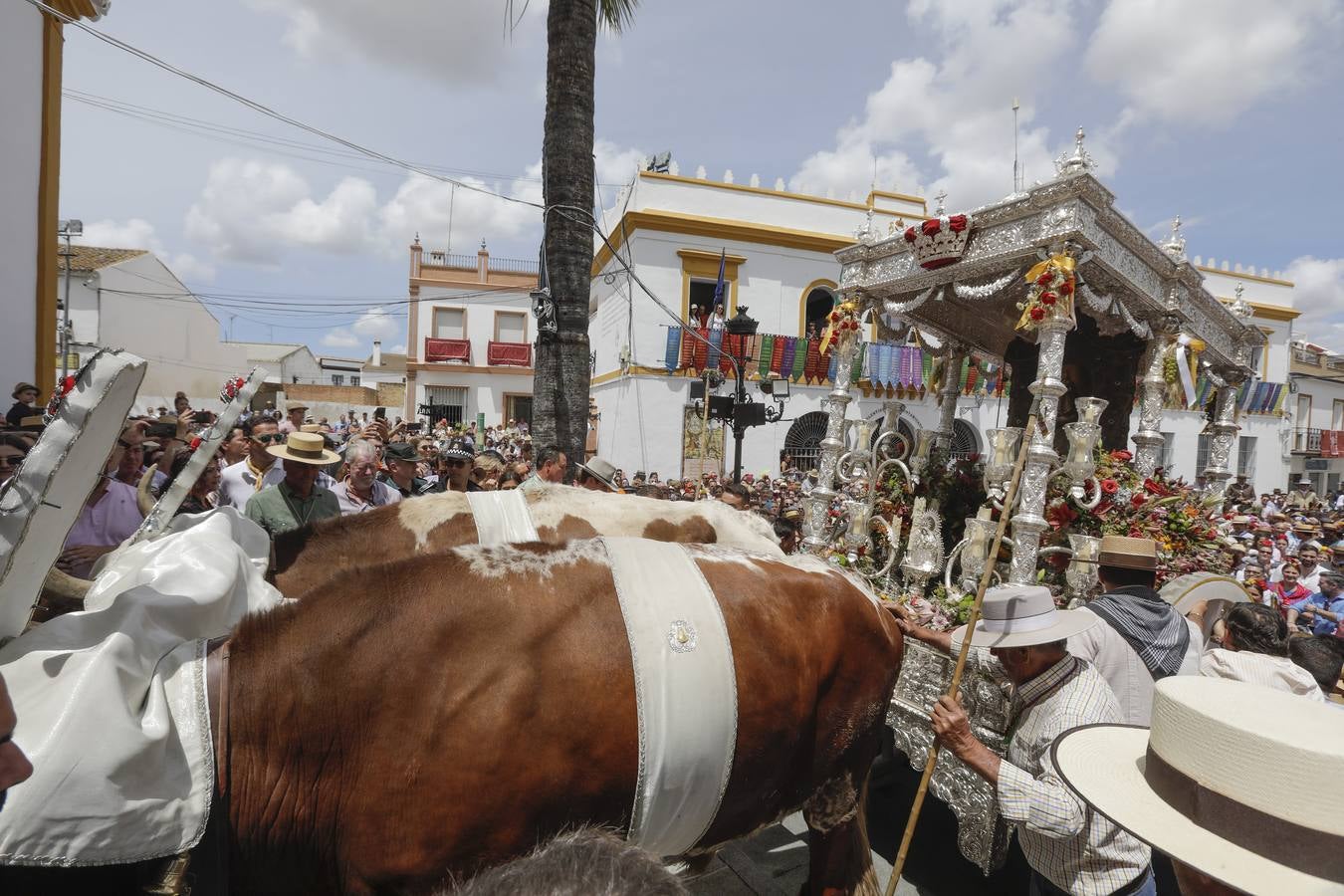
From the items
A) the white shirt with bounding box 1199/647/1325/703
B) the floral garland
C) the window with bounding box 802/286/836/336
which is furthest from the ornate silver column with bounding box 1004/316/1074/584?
the window with bounding box 802/286/836/336

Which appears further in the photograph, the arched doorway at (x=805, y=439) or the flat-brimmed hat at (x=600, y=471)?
the arched doorway at (x=805, y=439)

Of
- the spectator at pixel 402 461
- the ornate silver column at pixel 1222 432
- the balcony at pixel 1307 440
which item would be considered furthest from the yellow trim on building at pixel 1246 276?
the spectator at pixel 402 461

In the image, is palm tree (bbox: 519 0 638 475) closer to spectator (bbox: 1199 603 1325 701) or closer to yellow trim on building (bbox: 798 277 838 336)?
spectator (bbox: 1199 603 1325 701)

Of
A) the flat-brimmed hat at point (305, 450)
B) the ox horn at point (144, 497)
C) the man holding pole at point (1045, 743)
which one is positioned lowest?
the man holding pole at point (1045, 743)

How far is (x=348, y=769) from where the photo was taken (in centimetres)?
165

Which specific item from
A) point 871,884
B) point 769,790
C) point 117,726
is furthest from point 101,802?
point 871,884

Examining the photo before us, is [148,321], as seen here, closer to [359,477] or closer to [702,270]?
[702,270]

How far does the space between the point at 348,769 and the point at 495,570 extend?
0.60m

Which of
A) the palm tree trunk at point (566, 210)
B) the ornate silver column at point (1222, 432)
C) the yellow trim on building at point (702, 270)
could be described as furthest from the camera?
the yellow trim on building at point (702, 270)

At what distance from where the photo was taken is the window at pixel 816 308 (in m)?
18.5

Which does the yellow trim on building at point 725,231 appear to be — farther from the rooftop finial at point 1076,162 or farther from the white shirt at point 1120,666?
the white shirt at point 1120,666

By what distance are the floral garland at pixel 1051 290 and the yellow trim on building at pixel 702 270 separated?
42.9 feet

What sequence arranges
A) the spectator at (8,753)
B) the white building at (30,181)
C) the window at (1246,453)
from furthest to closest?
1. the window at (1246,453)
2. the white building at (30,181)
3. the spectator at (8,753)

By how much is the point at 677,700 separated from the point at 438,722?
629 mm
